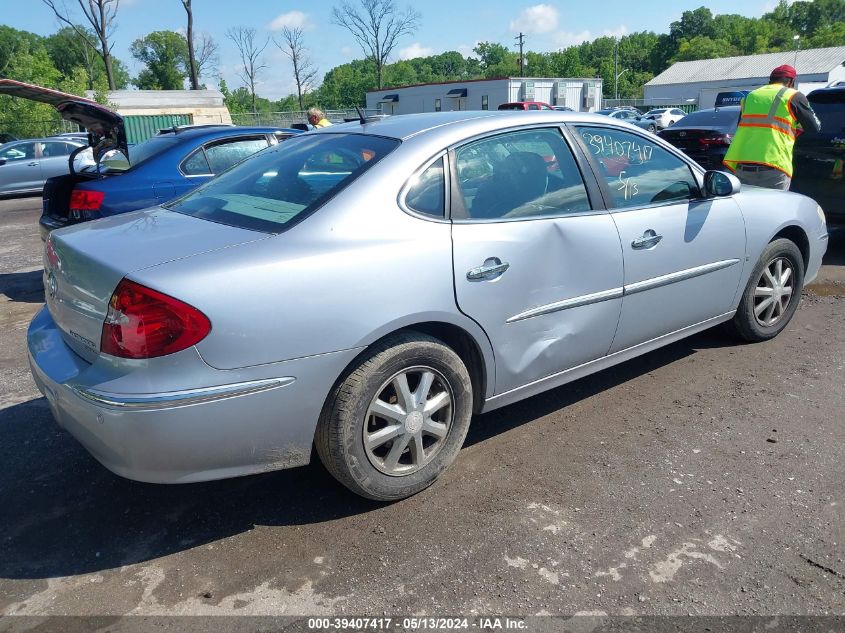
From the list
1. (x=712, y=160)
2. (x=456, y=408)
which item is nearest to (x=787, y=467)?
(x=456, y=408)

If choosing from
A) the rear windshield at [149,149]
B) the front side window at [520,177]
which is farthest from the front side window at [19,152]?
the front side window at [520,177]

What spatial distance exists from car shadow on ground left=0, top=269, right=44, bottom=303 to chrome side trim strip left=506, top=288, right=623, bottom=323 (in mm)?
5397

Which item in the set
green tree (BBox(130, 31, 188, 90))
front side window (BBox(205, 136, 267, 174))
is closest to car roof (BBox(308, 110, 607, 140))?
front side window (BBox(205, 136, 267, 174))

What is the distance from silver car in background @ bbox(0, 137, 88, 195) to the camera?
16.2 metres

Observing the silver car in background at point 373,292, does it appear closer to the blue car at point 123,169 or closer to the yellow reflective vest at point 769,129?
the yellow reflective vest at point 769,129

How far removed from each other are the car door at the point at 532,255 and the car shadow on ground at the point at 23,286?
5.28 meters

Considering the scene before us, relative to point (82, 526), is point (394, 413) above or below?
above

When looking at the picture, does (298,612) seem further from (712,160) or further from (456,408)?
Result: (712,160)

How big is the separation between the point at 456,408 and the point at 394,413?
0.34 metres

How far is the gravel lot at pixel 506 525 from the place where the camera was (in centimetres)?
246

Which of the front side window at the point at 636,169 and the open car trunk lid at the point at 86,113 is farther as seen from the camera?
the open car trunk lid at the point at 86,113

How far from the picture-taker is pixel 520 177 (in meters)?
3.37

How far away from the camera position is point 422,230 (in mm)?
2912

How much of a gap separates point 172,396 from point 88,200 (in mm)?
4739
